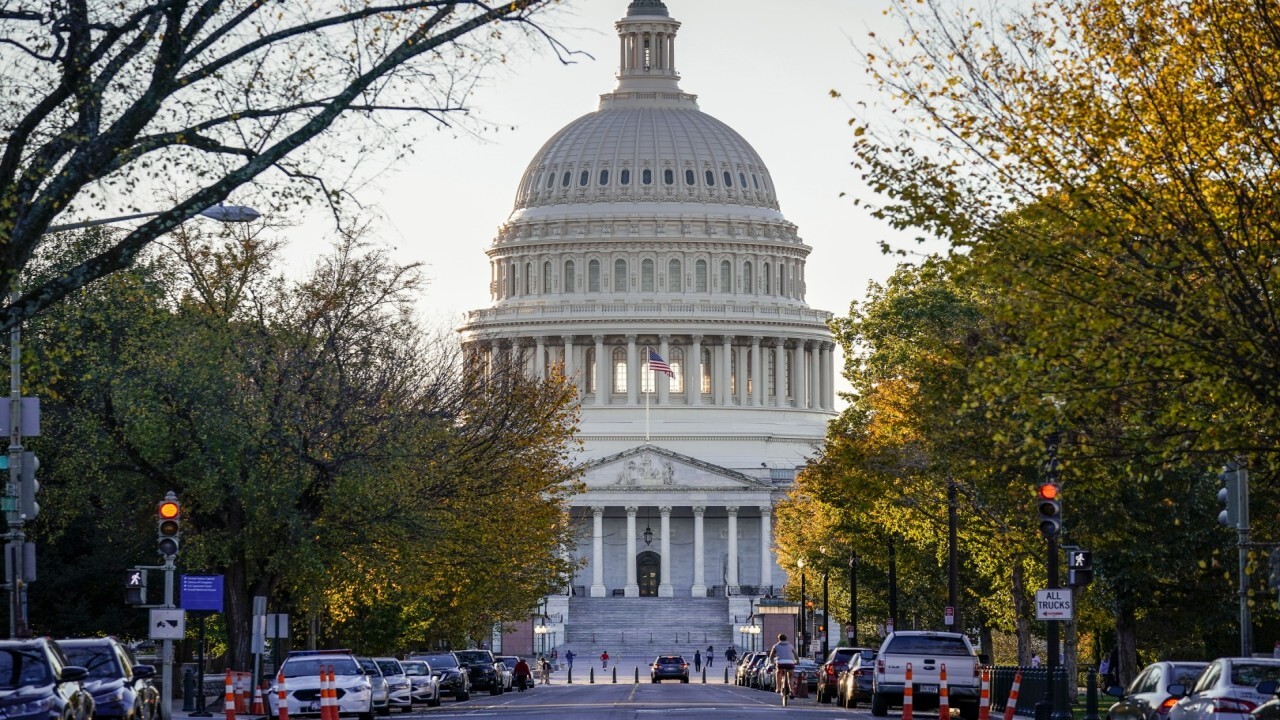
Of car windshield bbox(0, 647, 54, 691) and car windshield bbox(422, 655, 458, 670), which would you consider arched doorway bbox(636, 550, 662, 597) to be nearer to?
car windshield bbox(422, 655, 458, 670)

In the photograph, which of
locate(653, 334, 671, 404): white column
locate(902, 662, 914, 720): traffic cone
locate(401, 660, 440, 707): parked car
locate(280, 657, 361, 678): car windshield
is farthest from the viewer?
locate(653, 334, 671, 404): white column

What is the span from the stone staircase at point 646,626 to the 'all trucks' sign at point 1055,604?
97.6 m

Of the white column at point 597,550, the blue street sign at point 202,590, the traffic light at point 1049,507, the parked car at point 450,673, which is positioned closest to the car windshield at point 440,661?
the parked car at point 450,673

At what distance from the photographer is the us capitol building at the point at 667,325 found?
16862 centimetres

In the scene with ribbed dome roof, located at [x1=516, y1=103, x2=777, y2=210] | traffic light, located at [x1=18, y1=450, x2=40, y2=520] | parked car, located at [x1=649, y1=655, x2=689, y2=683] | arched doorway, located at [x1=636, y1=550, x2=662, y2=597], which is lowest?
parked car, located at [x1=649, y1=655, x2=689, y2=683]

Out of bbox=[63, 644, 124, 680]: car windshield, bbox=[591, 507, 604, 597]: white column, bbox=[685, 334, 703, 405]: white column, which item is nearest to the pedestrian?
bbox=[63, 644, 124, 680]: car windshield

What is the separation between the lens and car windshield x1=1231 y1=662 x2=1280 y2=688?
25397 millimetres

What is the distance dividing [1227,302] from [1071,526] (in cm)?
2496

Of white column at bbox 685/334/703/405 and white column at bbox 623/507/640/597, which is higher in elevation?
white column at bbox 685/334/703/405

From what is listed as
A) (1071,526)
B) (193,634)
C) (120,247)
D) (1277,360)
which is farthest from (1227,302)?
(193,634)

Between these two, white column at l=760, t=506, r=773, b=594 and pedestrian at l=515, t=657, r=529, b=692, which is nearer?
pedestrian at l=515, t=657, r=529, b=692

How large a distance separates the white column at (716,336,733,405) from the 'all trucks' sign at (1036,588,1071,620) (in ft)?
486

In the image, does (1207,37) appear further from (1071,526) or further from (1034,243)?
(1071,526)

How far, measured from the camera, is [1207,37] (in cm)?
2659
